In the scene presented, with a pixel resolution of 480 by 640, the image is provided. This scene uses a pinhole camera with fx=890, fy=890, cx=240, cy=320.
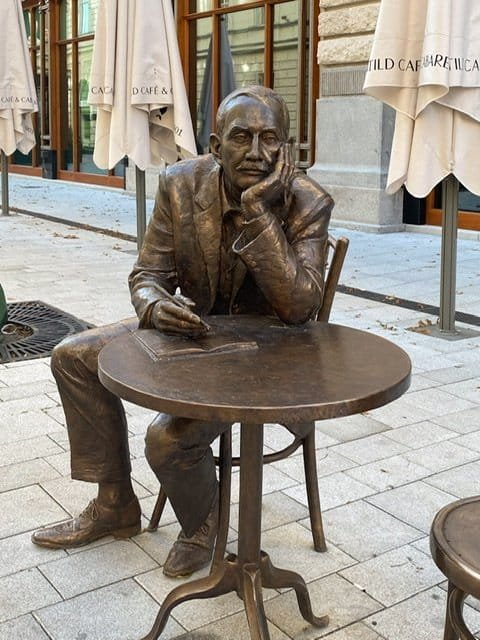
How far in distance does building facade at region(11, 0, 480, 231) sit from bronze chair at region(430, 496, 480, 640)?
9343 mm

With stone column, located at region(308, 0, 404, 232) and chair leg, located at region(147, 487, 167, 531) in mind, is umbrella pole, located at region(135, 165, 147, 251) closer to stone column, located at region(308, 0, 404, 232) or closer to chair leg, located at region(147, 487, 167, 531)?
stone column, located at region(308, 0, 404, 232)

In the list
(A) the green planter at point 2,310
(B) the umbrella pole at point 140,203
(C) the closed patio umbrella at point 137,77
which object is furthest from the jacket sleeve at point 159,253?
(B) the umbrella pole at point 140,203

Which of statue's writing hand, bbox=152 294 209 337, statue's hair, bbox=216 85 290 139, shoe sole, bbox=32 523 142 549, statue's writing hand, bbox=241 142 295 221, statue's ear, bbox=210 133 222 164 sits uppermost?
statue's hair, bbox=216 85 290 139

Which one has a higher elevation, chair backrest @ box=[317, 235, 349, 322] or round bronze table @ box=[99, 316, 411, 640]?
chair backrest @ box=[317, 235, 349, 322]

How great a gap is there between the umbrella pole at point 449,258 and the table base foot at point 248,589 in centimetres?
393

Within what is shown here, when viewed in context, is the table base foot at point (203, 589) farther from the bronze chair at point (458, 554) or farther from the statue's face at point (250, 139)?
the statue's face at point (250, 139)

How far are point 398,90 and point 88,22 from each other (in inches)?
611

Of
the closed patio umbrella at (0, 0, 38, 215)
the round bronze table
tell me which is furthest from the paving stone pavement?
the closed patio umbrella at (0, 0, 38, 215)

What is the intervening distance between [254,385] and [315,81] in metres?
10.8

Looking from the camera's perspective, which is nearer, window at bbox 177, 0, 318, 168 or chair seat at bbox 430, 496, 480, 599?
chair seat at bbox 430, 496, 480, 599

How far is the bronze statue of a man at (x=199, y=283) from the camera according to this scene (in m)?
2.73

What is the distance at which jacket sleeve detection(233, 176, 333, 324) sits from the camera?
9.00 feet

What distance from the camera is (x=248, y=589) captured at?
259 cm

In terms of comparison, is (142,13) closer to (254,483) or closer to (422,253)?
(422,253)
